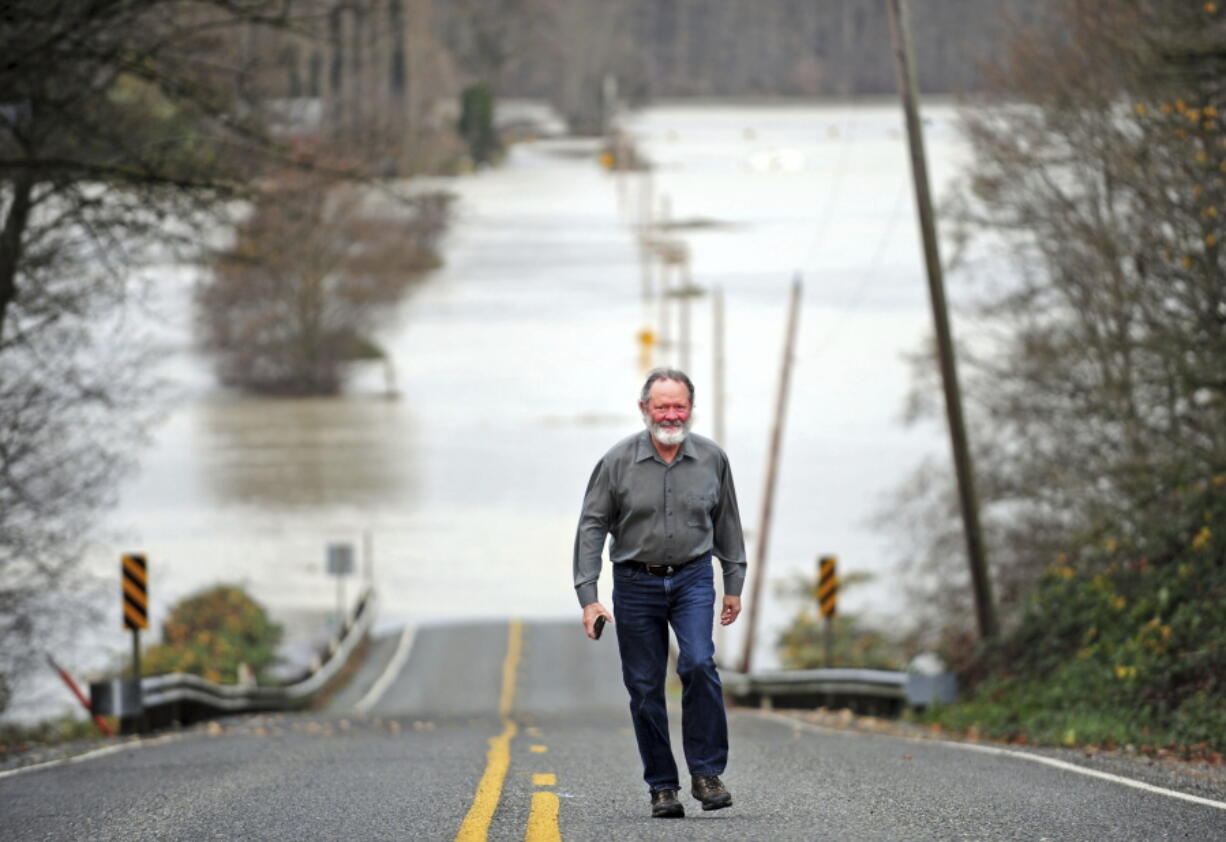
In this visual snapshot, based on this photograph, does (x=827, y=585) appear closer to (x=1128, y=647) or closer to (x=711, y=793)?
(x=1128, y=647)

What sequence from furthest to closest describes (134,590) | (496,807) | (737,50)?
(737,50)
(134,590)
(496,807)

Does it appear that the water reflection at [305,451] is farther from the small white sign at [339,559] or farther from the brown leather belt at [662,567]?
the brown leather belt at [662,567]

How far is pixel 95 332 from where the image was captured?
25.6 meters

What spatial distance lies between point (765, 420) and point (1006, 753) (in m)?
52.7

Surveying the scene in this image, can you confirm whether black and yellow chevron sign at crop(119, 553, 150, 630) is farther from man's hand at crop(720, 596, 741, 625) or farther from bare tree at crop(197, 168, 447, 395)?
bare tree at crop(197, 168, 447, 395)

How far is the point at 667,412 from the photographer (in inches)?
315

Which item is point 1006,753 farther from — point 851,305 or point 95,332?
point 851,305

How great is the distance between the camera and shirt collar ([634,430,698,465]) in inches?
320

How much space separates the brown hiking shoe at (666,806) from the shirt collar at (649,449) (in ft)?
5.02

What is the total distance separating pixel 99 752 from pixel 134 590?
5.46 m

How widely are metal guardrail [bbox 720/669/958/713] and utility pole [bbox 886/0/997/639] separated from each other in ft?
3.68

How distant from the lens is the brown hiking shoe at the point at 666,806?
822 cm

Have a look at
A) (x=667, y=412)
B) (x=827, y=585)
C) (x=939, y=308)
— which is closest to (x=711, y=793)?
(x=667, y=412)

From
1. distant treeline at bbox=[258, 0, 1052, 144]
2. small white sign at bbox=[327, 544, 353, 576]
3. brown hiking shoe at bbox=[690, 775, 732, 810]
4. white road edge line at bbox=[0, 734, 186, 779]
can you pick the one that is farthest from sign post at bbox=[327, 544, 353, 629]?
distant treeline at bbox=[258, 0, 1052, 144]
